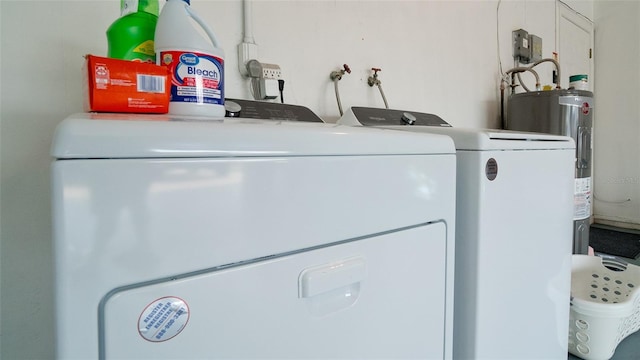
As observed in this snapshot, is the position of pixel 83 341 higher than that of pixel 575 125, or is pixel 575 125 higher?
pixel 575 125

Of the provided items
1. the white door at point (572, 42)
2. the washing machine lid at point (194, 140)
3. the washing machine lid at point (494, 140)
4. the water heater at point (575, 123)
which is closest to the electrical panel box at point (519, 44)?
the water heater at point (575, 123)

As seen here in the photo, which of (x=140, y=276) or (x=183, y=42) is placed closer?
(x=140, y=276)

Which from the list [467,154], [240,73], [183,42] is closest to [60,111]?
[183,42]

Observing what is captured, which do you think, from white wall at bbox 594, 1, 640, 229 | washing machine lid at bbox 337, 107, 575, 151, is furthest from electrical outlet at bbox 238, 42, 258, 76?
white wall at bbox 594, 1, 640, 229

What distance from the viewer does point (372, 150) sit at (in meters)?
0.60

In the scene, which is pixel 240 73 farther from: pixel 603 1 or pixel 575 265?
pixel 603 1

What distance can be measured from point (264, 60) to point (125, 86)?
814mm

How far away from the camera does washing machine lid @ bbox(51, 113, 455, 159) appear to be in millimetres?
374

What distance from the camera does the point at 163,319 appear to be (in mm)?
419

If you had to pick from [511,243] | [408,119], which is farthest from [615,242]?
[511,243]

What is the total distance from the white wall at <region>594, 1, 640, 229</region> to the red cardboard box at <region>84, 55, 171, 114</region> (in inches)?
175

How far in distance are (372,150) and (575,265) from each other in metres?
1.72

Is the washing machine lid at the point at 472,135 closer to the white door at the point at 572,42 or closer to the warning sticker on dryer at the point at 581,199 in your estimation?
the warning sticker on dryer at the point at 581,199

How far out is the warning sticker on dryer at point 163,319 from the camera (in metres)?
0.41
